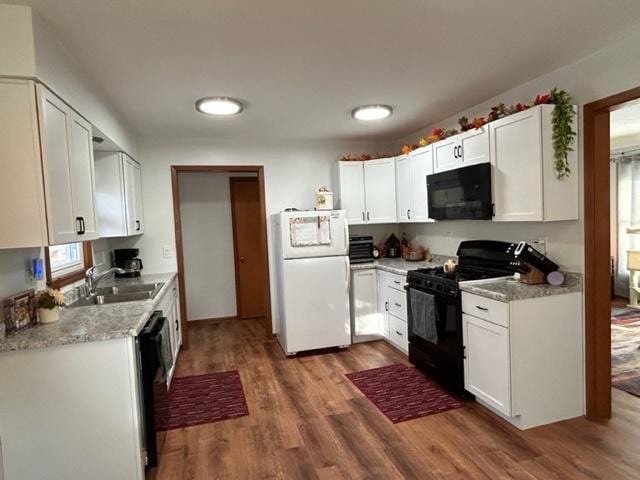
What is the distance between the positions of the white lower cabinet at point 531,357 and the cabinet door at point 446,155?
4.31 ft

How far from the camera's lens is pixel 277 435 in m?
2.59

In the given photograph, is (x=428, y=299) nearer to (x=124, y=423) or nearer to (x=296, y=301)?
(x=296, y=301)

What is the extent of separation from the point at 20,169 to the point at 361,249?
3.39m

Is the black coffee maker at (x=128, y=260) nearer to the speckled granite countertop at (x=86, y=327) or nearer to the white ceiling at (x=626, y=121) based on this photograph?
the speckled granite countertop at (x=86, y=327)

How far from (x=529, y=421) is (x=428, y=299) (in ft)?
3.52

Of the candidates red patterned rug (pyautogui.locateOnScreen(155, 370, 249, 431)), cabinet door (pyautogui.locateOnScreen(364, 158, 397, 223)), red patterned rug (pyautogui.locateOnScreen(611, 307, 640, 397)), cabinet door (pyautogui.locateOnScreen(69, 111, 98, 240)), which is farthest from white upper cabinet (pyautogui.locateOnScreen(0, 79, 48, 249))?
red patterned rug (pyautogui.locateOnScreen(611, 307, 640, 397))

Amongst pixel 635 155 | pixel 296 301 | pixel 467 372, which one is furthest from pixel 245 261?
pixel 635 155

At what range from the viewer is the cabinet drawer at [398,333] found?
386 cm

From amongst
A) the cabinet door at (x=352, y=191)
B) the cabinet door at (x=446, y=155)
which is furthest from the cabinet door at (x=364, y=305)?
the cabinet door at (x=446, y=155)

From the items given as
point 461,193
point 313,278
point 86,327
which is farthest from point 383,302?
point 86,327

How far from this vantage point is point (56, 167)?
6.26 feet

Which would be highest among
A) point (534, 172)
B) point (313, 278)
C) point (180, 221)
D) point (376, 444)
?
point (534, 172)

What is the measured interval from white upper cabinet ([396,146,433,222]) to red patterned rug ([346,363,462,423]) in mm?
1538

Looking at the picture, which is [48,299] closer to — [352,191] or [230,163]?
[230,163]
